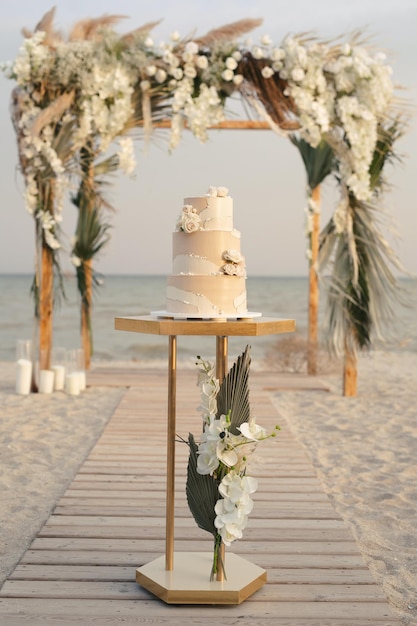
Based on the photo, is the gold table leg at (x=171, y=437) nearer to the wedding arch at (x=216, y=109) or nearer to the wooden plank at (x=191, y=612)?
the wooden plank at (x=191, y=612)

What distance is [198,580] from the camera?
8.16 feet

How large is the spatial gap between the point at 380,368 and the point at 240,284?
936 cm

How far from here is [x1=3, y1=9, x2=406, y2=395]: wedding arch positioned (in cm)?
661

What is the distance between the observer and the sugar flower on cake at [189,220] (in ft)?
8.02

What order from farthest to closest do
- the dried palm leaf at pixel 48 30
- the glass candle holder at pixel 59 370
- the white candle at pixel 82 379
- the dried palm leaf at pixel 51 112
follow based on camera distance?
1. the glass candle holder at pixel 59 370
2. the white candle at pixel 82 379
3. the dried palm leaf at pixel 48 30
4. the dried palm leaf at pixel 51 112

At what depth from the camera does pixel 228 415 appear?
2311mm

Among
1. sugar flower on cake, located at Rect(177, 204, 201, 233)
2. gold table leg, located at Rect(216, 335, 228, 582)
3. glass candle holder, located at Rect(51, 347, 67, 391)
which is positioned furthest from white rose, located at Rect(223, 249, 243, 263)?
glass candle holder, located at Rect(51, 347, 67, 391)

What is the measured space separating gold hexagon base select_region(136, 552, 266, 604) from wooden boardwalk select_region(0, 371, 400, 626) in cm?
3

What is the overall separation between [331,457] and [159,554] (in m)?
2.21

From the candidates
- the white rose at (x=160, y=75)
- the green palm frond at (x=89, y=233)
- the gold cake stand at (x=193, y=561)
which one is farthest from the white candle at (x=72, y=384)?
the gold cake stand at (x=193, y=561)

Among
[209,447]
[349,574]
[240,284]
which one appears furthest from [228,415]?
[349,574]

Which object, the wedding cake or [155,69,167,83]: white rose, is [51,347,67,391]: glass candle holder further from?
the wedding cake

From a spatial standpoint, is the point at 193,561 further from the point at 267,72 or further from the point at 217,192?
the point at 267,72

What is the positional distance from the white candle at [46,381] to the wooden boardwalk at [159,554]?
280 centimetres
